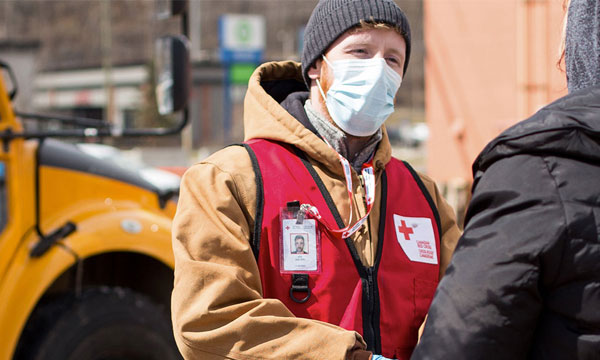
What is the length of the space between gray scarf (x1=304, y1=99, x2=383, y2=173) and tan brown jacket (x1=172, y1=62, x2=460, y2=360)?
13 cm

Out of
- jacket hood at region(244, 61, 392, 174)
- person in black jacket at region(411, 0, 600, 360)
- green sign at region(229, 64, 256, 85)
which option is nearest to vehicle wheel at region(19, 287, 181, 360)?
jacket hood at region(244, 61, 392, 174)

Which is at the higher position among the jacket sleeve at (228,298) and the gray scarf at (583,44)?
the gray scarf at (583,44)

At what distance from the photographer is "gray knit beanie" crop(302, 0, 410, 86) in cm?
210

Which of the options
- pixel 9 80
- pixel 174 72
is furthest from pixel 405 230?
pixel 9 80

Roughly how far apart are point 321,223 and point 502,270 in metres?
0.75

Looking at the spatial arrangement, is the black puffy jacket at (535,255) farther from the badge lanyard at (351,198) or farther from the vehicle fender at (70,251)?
the vehicle fender at (70,251)

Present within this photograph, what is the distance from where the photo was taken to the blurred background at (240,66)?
8992 mm

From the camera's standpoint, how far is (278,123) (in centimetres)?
211

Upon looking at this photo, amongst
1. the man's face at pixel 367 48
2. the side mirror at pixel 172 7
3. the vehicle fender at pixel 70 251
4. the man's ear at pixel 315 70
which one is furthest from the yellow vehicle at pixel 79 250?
the man's face at pixel 367 48

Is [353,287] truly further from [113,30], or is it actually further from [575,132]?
[113,30]

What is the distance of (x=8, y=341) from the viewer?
3326 mm

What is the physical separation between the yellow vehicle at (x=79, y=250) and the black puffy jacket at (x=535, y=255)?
2.49 m

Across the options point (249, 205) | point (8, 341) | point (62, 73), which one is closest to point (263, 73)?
point (249, 205)

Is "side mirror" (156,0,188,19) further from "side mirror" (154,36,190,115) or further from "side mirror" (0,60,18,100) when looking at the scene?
"side mirror" (0,60,18,100)
